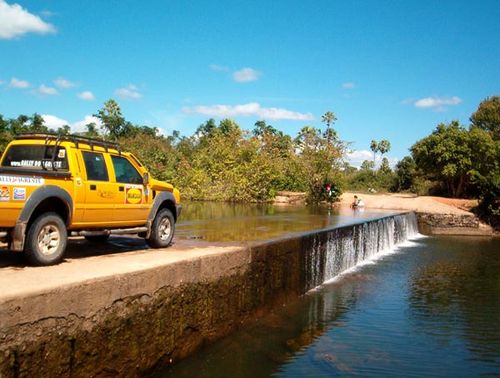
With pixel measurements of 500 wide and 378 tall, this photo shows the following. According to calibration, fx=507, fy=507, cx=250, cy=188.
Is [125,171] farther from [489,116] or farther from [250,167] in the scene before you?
[489,116]

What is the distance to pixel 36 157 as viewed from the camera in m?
8.15

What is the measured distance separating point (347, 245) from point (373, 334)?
7.35 metres

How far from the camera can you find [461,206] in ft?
118

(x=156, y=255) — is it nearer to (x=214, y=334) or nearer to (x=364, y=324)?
(x=214, y=334)

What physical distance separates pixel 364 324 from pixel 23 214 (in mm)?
7107

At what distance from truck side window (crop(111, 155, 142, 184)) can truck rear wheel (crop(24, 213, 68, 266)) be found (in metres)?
1.82

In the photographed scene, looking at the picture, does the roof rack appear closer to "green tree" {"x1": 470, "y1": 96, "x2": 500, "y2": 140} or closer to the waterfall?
the waterfall

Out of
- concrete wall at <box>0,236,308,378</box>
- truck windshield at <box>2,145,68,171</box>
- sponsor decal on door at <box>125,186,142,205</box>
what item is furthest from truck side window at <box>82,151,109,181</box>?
concrete wall at <box>0,236,308,378</box>

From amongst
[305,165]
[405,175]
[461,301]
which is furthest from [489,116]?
[461,301]

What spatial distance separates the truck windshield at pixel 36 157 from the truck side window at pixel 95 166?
41cm

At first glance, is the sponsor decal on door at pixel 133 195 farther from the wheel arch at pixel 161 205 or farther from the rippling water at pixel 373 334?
the rippling water at pixel 373 334

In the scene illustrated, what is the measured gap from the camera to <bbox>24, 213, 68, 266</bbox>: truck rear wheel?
6867 millimetres

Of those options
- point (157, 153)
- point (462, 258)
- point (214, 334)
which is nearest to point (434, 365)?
point (214, 334)

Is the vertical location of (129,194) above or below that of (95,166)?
below
